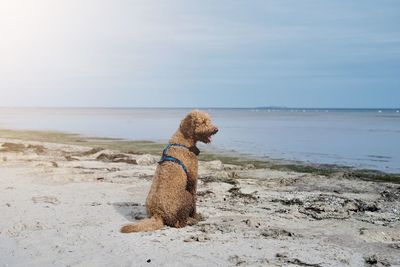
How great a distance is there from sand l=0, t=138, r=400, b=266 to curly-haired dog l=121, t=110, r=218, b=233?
211mm

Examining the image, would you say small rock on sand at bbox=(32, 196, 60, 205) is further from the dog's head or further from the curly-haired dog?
the dog's head

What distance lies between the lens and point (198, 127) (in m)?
7.25

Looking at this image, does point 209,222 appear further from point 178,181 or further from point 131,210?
point 131,210

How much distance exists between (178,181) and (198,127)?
878mm

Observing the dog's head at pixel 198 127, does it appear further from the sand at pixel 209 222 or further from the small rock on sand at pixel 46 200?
the small rock on sand at pixel 46 200

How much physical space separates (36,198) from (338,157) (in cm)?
1499

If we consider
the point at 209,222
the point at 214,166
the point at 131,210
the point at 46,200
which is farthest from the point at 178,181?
the point at 214,166

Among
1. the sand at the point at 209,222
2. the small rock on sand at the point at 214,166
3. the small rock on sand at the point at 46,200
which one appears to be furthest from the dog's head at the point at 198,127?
the small rock on sand at the point at 214,166

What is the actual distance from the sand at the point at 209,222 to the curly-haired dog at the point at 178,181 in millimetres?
211

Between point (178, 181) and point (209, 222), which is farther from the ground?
point (178, 181)

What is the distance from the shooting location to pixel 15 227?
7.16 metres

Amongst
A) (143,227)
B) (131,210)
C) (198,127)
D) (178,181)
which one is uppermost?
(198,127)

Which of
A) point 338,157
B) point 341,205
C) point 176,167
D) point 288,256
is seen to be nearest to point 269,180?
point 341,205

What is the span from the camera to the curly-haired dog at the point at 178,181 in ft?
23.1
